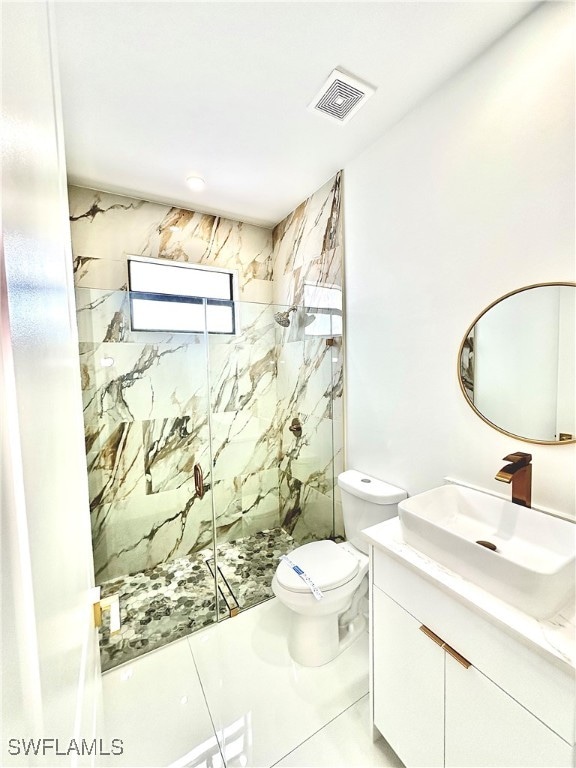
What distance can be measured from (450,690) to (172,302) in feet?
7.54

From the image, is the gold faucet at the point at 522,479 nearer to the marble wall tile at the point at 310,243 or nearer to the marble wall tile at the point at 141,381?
the marble wall tile at the point at 310,243

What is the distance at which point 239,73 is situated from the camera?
4.22 ft

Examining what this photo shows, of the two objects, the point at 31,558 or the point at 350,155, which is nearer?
the point at 31,558

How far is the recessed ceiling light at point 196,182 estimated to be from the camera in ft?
6.47

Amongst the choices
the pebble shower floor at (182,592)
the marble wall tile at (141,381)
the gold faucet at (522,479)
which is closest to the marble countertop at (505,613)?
the gold faucet at (522,479)

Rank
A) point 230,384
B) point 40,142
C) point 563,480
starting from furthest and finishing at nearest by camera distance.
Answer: point 230,384 < point 563,480 < point 40,142

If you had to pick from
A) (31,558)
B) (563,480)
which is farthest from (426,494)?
(31,558)

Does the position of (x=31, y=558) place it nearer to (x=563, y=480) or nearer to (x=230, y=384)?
(x=563, y=480)

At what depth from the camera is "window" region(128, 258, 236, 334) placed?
209 centimetres

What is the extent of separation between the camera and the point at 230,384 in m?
2.36

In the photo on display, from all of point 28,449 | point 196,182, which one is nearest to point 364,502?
point 28,449

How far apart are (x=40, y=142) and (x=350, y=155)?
1782mm

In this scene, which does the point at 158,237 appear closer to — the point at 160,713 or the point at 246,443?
the point at 246,443

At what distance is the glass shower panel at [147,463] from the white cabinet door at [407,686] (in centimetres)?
108
